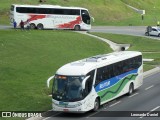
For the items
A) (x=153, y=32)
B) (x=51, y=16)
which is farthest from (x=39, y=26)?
(x=153, y=32)

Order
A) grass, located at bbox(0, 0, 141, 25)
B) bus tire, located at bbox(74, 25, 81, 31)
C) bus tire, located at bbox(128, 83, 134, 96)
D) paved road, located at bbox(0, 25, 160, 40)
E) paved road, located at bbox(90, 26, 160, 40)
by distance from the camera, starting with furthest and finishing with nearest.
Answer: grass, located at bbox(0, 0, 141, 25) < paved road, located at bbox(0, 25, 160, 40) < paved road, located at bbox(90, 26, 160, 40) < bus tire, located at bbox(74, 25, 81, 31) < bus tire, located at bbox(128, 83, 134, 96)

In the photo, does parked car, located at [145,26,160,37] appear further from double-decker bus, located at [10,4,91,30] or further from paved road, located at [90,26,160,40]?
double-decker bus, located at [10,4,91,30]

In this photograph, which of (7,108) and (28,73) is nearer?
(7,108)

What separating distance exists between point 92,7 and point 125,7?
11.4 m

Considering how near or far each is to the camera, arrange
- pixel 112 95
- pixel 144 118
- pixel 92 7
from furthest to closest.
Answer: pixel 92 7 → pixel 112 95 → pixel 144 118

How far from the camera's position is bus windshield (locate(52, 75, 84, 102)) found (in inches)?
1051

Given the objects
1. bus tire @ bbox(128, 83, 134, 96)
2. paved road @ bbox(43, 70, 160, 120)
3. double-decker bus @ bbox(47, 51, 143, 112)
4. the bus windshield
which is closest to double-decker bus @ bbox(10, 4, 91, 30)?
paved road @ bbox(43, 70, 160, 120)

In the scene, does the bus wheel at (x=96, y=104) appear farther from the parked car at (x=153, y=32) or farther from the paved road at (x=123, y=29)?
the parked car at (x=153, y=32)

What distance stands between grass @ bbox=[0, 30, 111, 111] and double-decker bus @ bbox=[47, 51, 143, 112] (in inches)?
82.3

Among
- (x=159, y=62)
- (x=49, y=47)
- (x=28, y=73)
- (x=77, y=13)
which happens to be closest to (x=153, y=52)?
(x=159, y=62)

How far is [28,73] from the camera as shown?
3831cm

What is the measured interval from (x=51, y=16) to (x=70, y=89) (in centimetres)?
4607

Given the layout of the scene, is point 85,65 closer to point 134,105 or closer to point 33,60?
point 134,105

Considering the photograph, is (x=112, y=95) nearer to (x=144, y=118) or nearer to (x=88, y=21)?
(x=144, y=118)
